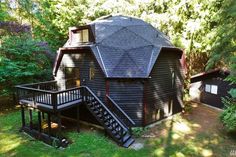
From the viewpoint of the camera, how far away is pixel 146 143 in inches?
460

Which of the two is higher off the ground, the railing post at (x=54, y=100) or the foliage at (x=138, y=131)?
the railing post at (x=54, y=100)

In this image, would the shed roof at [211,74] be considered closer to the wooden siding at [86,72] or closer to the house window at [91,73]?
the wooden siding at [86,72]

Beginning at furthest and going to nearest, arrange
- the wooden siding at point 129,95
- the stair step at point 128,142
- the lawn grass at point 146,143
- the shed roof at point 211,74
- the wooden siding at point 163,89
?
the shed roof at point 211,74 → the wooden siding at point 163,89 → the wooden siding at point 129,95 → the stair step at point 128,142 → the lawn grass at point 146,143

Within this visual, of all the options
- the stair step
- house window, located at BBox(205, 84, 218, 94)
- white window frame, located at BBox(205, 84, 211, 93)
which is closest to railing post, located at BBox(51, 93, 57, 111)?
the stair step

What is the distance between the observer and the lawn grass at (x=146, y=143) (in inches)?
414

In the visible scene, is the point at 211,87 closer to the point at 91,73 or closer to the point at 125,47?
the point at 125,47

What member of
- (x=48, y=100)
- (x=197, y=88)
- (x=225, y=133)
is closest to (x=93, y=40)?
(x=48, y=100)

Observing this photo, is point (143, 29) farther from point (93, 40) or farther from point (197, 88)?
point (197, 88)

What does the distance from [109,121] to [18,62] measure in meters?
8.77

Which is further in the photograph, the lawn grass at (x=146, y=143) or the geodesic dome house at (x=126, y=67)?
the geodesic dome house at (x=126, y=67)

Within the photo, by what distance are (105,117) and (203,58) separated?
627 inches

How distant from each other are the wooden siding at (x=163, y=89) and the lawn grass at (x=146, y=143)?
1040 mm

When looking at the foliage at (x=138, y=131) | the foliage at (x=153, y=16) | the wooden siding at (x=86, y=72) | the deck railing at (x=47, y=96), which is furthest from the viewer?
the foliage at (x=153, y=16)

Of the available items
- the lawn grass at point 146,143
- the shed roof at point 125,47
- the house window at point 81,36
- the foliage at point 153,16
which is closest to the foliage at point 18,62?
the lawn grass at point 146,143
